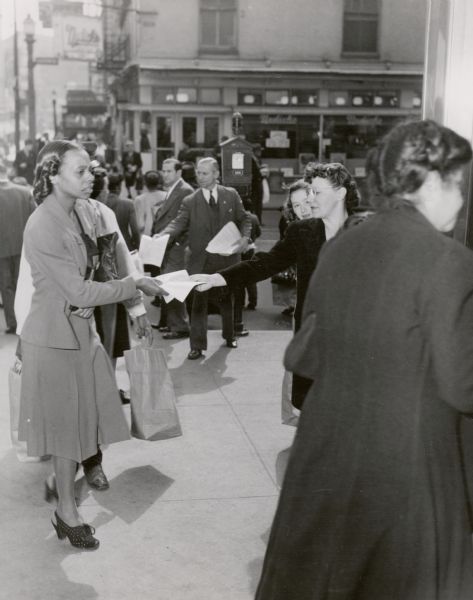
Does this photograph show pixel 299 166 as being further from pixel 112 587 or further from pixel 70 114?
pixel 70 114

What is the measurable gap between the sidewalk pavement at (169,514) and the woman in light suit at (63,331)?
0.24 m

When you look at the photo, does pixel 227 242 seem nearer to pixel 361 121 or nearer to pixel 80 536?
pixel 80 536

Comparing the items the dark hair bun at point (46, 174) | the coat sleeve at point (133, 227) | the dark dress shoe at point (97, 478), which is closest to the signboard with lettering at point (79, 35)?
→ the coat sleeve at point (133, 227)

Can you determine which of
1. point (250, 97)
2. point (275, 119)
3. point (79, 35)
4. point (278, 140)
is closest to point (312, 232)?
point (278, 140)

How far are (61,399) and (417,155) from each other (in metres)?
2.37

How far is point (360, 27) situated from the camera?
2652 centimetres

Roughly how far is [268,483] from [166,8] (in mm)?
23752

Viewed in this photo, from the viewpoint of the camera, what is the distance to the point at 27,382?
399 centimetres

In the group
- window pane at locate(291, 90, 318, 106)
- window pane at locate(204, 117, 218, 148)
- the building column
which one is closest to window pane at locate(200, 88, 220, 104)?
window pane at locate(204, 117, 218, 148)

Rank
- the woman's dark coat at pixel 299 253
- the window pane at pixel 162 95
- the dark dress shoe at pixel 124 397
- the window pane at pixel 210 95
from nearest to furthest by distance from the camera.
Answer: the woman's dark coat at pixel 299 253 → the dark dress shoe at pixel 124 397 → the window pane at pixel 210 95 → the window pane at pixel 162 95

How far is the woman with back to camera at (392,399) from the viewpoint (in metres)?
2.07

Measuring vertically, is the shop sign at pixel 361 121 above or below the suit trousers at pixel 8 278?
above


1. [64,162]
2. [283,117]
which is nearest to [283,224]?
[64,162]

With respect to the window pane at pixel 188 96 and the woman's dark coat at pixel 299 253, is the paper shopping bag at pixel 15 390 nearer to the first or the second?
the woman's dark coat at pixel 299 253
